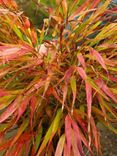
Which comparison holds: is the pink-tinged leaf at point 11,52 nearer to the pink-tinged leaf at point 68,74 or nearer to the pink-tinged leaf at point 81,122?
the pink-tinged leaf at point 68,74

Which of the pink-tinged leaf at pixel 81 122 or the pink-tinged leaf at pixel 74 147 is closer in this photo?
the pink-tinged leaf at pixel 74 147

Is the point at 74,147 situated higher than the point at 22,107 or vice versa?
the point at 22,107

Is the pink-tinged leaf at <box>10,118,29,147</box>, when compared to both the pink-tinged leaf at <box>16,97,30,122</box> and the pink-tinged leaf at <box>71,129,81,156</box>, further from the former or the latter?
the pink-tinged leaf at <box>71,129,81,156</box>

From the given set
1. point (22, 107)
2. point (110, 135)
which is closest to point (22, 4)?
point (110, 135)

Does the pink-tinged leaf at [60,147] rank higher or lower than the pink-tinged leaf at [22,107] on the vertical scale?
lower

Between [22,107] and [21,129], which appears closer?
[22,107]

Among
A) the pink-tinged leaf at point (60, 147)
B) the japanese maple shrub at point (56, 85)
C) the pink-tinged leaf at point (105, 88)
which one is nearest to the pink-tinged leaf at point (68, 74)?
the japanese maple shrub at point (56, 85)

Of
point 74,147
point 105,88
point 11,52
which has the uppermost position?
point 11,52

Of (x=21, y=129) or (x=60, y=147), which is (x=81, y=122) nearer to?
(x=60, y=147)

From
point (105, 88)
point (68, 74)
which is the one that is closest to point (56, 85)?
point (68, 74)
